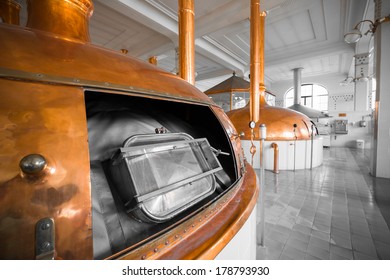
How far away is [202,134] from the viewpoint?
1.72 meters

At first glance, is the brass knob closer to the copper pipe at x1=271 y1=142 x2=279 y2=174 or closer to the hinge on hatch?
the hinge on hatch

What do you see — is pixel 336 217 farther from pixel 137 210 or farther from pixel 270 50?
pixel 270 50

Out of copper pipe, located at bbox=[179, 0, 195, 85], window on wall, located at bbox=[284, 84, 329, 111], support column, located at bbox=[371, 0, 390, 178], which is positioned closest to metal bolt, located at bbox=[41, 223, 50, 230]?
copper pipe, located at bbox=[179, 0, 195, 85]

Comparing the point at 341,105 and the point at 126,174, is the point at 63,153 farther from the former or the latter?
the point at 341,105

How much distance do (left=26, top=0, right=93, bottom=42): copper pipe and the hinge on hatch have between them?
97cm

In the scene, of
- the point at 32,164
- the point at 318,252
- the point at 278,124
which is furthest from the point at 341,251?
the point at 278,124

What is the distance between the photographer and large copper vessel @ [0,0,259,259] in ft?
1.62

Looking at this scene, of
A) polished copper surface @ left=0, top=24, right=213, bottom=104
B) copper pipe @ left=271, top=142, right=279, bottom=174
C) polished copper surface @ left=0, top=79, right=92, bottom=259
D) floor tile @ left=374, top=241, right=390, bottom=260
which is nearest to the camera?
polished copper surface @ left=0, top=79, right=92, bottom=259

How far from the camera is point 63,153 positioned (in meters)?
0.58

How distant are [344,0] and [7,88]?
699 centimetres

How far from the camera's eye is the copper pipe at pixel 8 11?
1.57m
